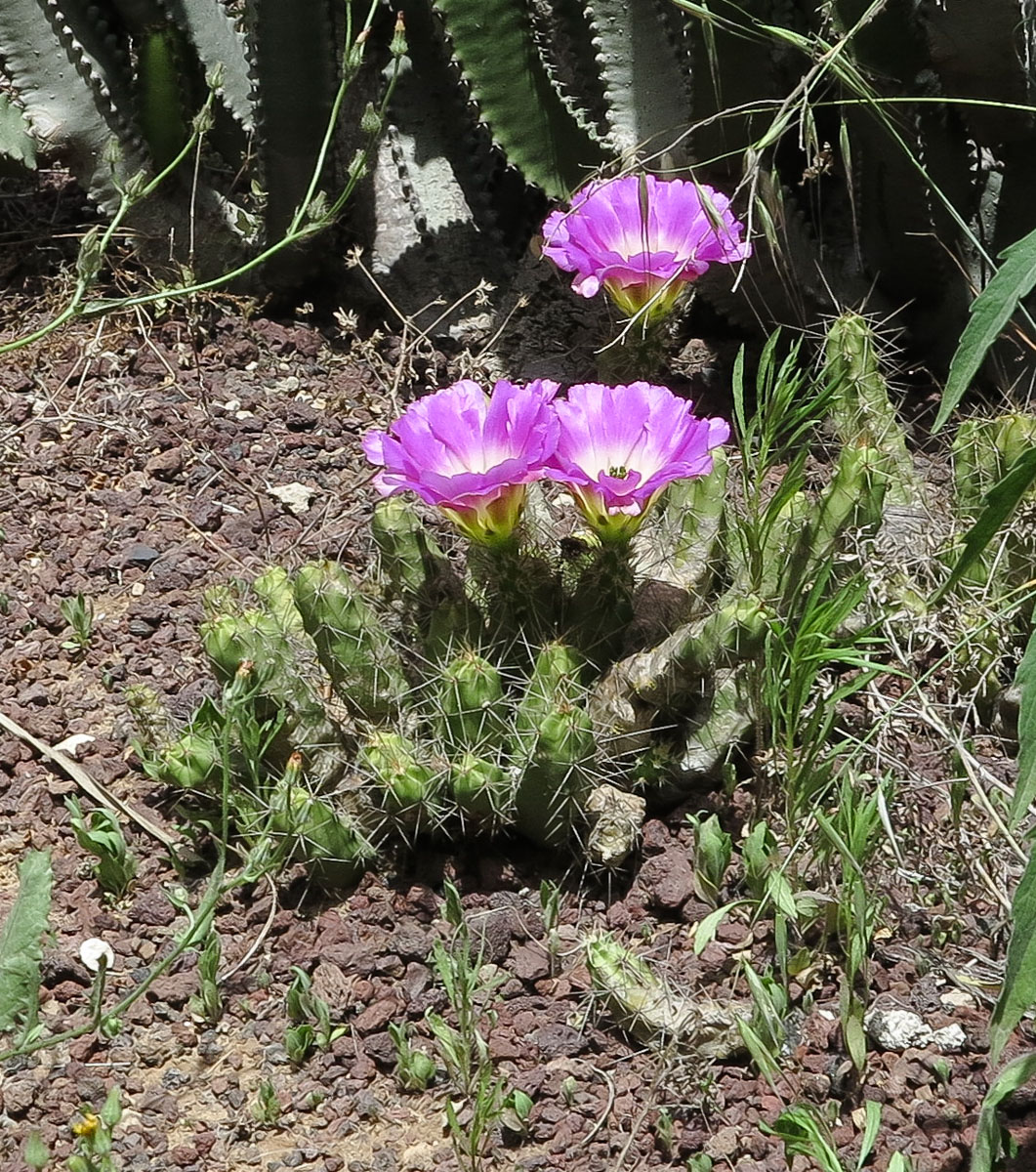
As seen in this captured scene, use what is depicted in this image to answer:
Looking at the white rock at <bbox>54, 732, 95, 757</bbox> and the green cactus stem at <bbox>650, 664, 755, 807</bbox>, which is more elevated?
the white rock at <bbox>54, 732, 95, 757</bbox>

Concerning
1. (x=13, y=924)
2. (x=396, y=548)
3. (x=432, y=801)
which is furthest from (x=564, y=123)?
(x=13, y=924)

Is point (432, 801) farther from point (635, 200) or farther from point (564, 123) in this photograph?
point (564, 123)

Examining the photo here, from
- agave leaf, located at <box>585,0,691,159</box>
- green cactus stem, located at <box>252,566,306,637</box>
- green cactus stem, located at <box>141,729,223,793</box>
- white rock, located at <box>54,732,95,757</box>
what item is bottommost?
white rock, located at <box>54,732,95,757</box>

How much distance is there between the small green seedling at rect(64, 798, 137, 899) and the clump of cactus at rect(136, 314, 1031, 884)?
100 mm

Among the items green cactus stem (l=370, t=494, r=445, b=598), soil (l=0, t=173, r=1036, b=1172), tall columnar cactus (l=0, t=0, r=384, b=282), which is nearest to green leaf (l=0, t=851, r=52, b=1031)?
soil (l=0, t=173, r=1036, b=1172)

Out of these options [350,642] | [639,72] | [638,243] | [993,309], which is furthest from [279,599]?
[639,72]

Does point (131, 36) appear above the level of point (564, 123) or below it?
above

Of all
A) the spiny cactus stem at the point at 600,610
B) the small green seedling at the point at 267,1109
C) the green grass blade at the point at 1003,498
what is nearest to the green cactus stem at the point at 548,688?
Result: the spiny cactus stem at the point at 600,610

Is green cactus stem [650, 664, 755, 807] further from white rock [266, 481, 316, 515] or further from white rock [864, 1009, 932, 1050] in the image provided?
white rock [266, 481, 316, 515]

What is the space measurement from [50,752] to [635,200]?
1.14 m

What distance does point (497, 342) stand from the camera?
270 centimetres

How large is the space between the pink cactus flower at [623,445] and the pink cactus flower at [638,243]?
0.82 ft

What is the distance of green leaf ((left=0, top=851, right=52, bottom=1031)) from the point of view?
1301mm

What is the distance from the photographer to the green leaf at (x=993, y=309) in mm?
1085
